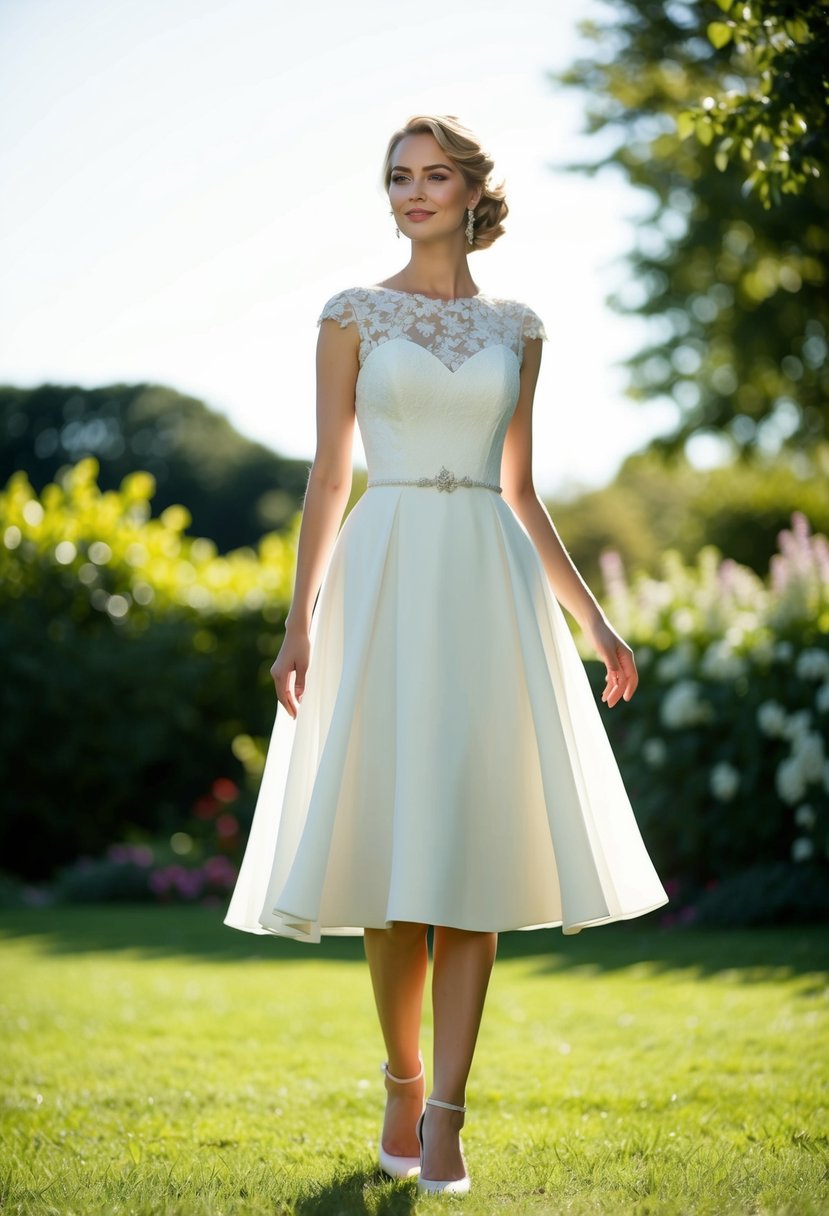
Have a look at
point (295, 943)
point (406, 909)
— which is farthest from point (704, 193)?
point (406, 909)

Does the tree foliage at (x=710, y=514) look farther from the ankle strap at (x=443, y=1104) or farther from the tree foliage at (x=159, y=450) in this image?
the ankle strap at (x=443, y=1104)

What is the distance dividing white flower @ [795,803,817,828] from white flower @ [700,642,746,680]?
0.88 metres

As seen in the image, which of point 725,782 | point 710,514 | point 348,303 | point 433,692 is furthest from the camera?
point 710,514

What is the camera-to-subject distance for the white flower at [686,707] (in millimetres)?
7367

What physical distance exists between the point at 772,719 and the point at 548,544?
4.20 meters

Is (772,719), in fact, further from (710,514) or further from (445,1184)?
(710,514)

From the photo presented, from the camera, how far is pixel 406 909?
268cm

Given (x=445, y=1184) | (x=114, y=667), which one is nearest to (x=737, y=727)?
(x=445, y=1184)

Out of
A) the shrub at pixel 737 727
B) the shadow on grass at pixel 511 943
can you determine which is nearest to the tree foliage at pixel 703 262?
the shrub at pixel 737 727

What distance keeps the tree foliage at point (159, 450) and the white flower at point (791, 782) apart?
2409cm

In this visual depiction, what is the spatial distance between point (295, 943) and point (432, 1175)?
5565mm

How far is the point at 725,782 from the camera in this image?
23.5 ft

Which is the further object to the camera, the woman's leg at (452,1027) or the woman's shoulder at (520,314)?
the woman's shoulder at (520,314)

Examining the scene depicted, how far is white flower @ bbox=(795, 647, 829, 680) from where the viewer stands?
6.88 meters
